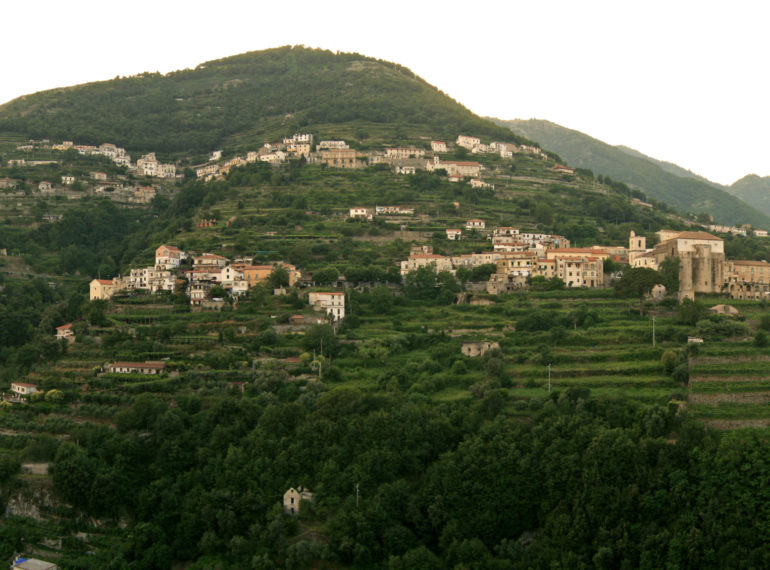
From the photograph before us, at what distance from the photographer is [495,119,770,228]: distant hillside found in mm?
101812

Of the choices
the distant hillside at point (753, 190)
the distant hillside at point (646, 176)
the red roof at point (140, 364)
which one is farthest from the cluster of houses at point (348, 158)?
the distant hillside at point (753, 190)

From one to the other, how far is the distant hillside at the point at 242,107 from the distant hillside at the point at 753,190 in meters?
66.2

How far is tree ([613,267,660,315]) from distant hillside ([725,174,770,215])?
4098 inches

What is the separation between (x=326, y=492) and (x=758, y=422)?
15.7 metres

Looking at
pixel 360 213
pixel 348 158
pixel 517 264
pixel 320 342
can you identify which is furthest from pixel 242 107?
pixel 320 342

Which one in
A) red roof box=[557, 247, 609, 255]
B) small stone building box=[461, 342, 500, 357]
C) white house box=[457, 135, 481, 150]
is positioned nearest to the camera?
small stone building box=[461, 342, 500, 357]

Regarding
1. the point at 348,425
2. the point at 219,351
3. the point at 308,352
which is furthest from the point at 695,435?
the point at 219,351

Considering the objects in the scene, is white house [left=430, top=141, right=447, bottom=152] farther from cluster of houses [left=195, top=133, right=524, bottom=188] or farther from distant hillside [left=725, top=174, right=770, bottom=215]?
distant hillside [left=725, top=174, right=770, bottom=215]

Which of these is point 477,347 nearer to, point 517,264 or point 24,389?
point 517,264

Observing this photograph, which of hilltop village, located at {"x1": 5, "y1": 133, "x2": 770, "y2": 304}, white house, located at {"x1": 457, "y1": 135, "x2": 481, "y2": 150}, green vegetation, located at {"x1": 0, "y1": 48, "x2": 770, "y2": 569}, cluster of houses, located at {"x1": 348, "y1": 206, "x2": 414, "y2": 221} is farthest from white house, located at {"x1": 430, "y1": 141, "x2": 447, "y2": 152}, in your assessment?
green vegetation, located at {"x1": 0, "y1": 48, "x2": 770, "y2": 569}

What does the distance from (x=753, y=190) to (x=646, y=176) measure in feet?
135

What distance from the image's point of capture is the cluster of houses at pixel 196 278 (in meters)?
48.3

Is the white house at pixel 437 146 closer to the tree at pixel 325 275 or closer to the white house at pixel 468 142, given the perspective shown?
the white house at pixel 468 142

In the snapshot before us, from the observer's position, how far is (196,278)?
50.1 meters
